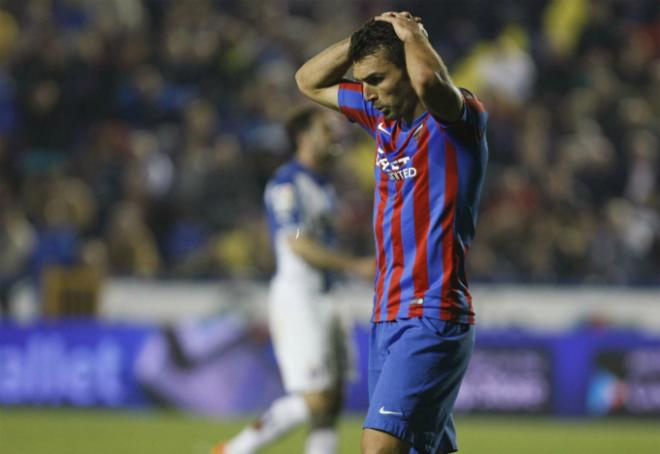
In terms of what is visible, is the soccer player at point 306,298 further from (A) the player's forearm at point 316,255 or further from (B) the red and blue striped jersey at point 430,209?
(B) the red and blue striped jersey at point 430,209

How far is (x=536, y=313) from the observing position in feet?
46.7

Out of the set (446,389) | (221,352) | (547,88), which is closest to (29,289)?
(221,352)

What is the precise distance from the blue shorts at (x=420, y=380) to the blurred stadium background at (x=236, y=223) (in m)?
5.27

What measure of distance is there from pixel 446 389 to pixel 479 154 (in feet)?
3.02

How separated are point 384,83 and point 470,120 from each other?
1.17ft

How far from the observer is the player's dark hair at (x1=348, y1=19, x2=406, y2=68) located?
194 inches

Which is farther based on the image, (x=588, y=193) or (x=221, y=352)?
(x=588, y=193)

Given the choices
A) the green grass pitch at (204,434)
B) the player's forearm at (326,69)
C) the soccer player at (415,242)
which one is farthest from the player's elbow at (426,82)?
the green grass pitch at (204,434)

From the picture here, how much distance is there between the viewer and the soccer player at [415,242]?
4.98 meters

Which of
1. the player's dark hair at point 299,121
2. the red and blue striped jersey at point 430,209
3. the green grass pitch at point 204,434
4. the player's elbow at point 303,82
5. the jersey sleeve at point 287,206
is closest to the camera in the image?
the red and blue striped jersey at point 430,209

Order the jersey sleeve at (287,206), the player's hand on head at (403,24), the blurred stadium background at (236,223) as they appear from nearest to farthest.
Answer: the player's hand on head at (403,24)
the jersey sleeve at (287,206)
the blurred stadium background at (236,223)

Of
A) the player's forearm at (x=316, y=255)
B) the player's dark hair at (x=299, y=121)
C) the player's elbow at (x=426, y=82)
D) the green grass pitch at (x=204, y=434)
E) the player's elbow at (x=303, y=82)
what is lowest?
the green grass pitch at (x=204, y=434)

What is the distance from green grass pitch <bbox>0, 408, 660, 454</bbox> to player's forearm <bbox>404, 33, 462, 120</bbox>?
5785mm

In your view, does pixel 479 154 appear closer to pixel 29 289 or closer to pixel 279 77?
pixel 29 289
